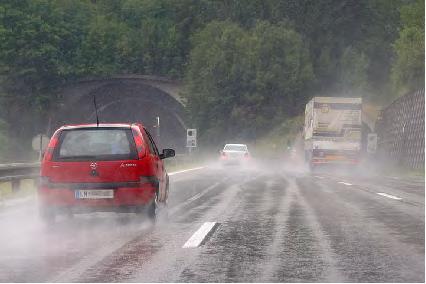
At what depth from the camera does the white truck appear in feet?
127

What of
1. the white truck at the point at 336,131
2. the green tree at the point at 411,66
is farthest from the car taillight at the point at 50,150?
the green tree at the point at 411,66

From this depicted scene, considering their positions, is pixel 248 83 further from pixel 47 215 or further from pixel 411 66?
pixel 47 215

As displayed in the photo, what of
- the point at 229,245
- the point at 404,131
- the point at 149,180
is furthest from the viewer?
the point at 404,131

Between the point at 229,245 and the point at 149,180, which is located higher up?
the point at 149,180

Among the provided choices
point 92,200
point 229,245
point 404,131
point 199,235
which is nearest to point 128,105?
point 404,131

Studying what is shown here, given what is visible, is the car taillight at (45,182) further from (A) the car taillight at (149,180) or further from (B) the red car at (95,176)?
(A) the car taillight at (149,180)

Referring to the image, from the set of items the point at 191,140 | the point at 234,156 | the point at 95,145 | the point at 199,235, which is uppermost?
the point at 95,145

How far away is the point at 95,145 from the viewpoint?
40.0 feet

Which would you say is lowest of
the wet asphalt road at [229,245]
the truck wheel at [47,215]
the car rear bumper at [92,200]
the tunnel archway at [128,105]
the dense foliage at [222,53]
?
the wet asphalt road at [229,245]

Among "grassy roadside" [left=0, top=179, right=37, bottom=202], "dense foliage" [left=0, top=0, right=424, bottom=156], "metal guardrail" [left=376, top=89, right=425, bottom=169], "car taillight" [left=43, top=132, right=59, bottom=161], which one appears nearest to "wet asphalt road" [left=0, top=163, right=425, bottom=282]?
"car taillight" [left=43, top=132, right=59, bottom=161]

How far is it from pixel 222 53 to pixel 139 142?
195 feet

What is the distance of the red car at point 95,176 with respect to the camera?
39.1 ft

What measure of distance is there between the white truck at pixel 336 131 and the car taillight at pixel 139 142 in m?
27.3

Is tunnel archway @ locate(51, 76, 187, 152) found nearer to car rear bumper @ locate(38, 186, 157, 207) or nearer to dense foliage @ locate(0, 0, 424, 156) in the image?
dense foliage @ locate(0, 0, 424, 156)
